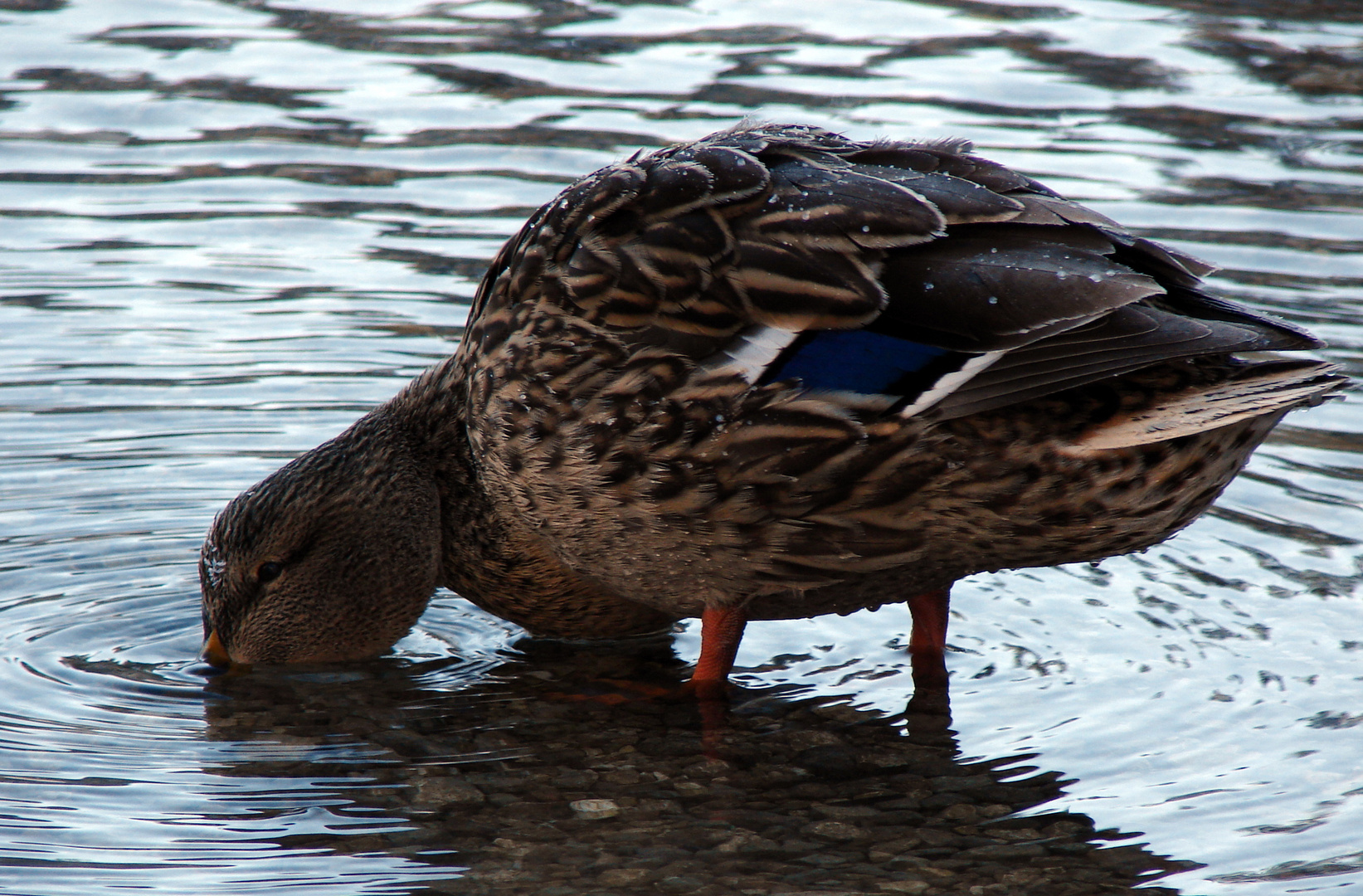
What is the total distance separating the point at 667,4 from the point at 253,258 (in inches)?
204

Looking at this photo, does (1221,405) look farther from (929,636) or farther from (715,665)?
(715,665)

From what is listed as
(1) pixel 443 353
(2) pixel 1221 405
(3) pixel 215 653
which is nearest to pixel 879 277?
(2) pixel 1221 405

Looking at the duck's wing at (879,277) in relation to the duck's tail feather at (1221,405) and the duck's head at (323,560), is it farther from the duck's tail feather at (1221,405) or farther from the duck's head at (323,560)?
the duck's head at (323,560)

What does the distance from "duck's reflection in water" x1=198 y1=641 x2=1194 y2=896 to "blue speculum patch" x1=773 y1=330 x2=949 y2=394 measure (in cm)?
122

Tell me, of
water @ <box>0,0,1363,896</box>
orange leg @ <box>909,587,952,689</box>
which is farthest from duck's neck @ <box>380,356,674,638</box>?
orange leg @ <box>909,587,952,689</box>

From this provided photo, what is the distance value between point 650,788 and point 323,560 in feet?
4.99

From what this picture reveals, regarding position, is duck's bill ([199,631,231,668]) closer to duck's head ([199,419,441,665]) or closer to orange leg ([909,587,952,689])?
duck's head ([199,419,441,665])

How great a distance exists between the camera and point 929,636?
18.9ft

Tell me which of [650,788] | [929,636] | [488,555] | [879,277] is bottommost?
[650,788]

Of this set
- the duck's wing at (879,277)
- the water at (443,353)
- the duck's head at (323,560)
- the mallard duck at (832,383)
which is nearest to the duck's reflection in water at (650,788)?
the water at (443,353)

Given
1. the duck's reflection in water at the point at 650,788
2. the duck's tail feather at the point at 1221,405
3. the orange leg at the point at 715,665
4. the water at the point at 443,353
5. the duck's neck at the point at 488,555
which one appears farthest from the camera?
the duck's neck at the point at 488,555

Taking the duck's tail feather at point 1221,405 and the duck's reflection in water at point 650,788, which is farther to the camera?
the duck's reflection in water at point 650,788

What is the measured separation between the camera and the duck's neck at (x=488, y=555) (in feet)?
19.1

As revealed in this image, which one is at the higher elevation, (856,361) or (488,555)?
(856,361)
